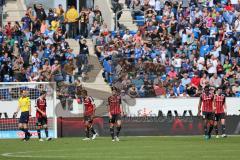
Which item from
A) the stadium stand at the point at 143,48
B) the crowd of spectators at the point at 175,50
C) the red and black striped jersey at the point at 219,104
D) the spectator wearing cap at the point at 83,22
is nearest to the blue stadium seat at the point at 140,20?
the stadium stand at the point at 143,48

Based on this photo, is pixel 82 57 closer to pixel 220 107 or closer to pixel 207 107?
pixel 220 107

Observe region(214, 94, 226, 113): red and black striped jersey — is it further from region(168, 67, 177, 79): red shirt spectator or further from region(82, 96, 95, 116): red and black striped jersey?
region(82, 96, 95, 116): red and black striped jersey

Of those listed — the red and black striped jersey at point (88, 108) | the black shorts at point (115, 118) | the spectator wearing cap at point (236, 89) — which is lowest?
the black shorts at point (115, 118)

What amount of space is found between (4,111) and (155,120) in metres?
6.35

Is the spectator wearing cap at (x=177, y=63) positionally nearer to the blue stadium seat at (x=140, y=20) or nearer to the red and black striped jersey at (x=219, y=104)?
the blue stadium seat at (x=140, y=20)

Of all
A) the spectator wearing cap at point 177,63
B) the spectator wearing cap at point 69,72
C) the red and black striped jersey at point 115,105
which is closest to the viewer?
the red and black striped jersey at point 115,105

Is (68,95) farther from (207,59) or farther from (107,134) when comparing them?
(207,59)

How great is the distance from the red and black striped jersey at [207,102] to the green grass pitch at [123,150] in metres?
2.82

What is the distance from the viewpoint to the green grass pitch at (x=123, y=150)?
25.4m

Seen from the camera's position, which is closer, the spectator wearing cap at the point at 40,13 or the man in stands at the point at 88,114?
the man in stands at the point at 88,114

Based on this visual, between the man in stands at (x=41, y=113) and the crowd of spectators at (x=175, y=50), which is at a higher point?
the crowd of spectators at (x=175, y=50)

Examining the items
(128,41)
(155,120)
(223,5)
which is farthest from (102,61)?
(223,5)

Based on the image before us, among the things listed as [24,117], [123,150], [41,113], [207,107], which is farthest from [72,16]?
[123,150]

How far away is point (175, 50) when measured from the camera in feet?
146
